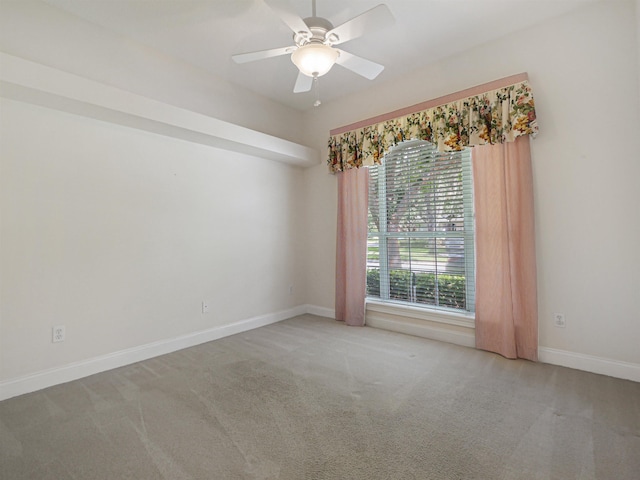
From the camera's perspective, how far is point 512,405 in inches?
76.9

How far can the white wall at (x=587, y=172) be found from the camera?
7.49ft

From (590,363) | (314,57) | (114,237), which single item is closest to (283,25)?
(314,57)

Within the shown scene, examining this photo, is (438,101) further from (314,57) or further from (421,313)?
(421,313)

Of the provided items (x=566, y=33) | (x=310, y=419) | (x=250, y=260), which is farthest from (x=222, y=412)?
(x=566, y=33)

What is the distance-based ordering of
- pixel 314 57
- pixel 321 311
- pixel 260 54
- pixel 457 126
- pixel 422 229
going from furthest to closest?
pixel 321 311 < pixel 422 229 < pixel 457 126 < pixel 260 54 < pixel 314 57

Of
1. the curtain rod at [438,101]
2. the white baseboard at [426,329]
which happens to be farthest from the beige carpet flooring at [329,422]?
the curtain rod at [438,101]

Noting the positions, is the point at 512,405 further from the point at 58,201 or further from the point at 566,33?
the point at 58,201

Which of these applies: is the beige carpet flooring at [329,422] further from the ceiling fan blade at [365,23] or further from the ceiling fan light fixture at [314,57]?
the ceiling fan blade at [365,23]

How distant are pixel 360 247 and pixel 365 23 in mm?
2427

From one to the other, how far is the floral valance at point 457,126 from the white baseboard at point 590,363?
6.11 feet

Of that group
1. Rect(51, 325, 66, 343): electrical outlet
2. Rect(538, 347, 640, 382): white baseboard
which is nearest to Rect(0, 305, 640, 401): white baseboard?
Rect(538, 347, 640, 382): white baseboard

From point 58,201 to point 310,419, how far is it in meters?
2.51

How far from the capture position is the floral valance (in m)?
2.61

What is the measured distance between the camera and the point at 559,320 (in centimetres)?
255
